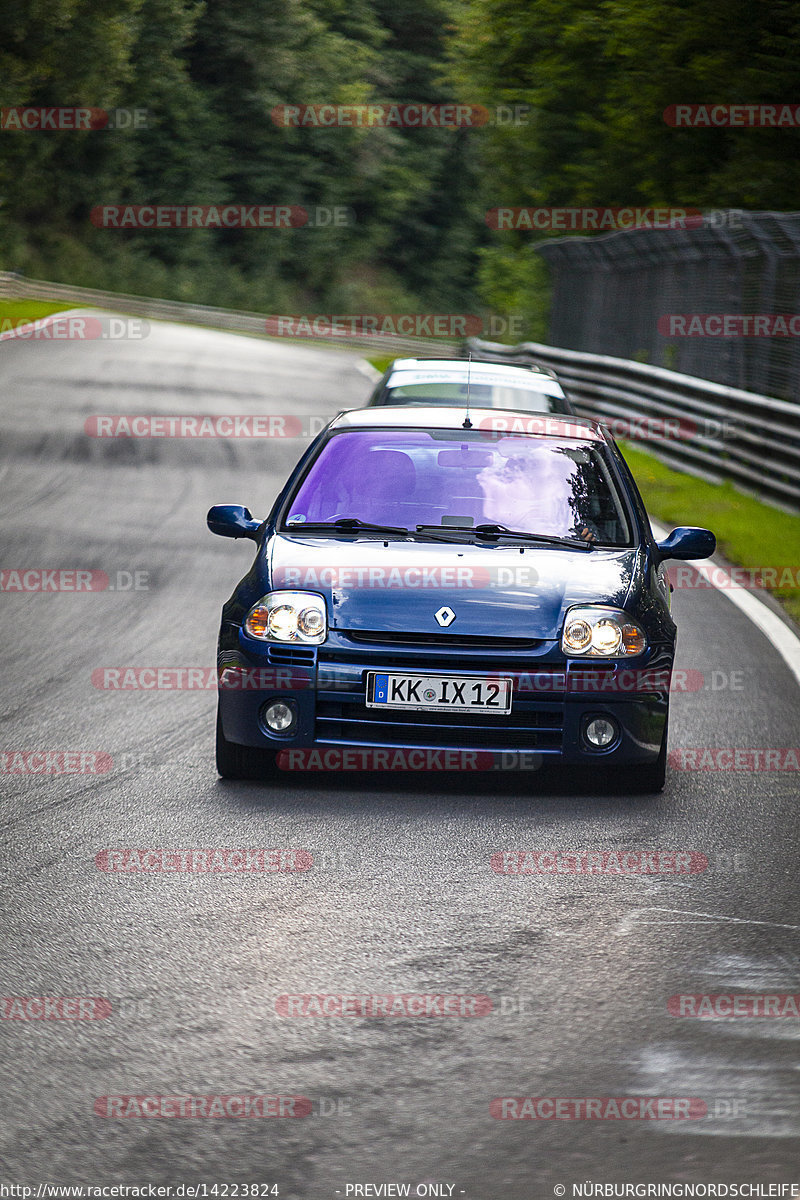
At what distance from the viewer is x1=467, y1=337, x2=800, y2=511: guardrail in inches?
620

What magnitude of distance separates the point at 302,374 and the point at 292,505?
2701cm

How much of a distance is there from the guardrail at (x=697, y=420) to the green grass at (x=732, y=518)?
22 centimetres

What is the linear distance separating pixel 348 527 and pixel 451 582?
0.71 metres

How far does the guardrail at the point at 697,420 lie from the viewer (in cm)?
1576

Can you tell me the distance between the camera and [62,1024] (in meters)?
4.30

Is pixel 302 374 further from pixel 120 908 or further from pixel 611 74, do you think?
pixel 120 908

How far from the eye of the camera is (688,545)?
24.4 ft

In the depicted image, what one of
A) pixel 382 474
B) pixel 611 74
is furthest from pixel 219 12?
pixel 382 474
